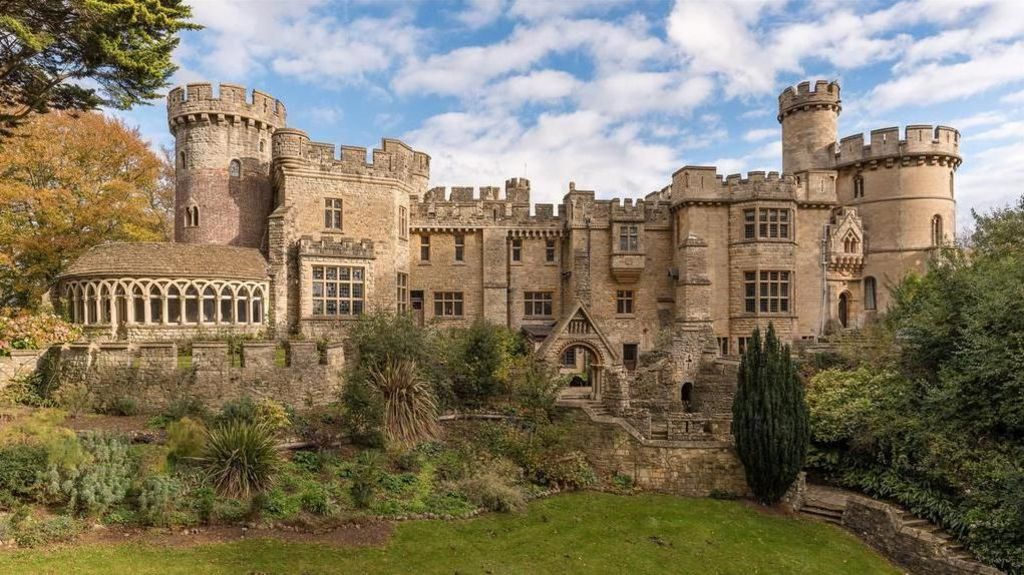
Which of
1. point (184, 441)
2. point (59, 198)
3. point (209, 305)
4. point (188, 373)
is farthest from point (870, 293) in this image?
point (59, 198)

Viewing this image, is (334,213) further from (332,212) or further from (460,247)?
(460,247)

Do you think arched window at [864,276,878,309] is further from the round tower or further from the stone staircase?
the stone staircase

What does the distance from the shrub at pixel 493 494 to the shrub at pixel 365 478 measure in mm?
2397

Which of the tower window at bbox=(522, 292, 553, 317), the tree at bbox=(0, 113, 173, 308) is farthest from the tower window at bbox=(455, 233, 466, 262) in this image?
the tree at bbox=(0, 113, 173, 308)

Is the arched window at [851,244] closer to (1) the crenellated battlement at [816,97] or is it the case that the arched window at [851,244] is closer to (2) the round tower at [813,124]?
(2) the round tower at [813,124]

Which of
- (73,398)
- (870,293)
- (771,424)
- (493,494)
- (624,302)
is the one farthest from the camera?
(624,302)

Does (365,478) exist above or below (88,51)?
below

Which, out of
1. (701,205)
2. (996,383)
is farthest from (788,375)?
(701,205)

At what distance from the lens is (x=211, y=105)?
2658 cm

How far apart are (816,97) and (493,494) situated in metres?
29.8

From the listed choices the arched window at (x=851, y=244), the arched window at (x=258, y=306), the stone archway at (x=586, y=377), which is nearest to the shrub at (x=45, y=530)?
the arched window at (x=258, y=306)

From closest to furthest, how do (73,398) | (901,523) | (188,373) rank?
(901,523) → (73,398) → (188,373)

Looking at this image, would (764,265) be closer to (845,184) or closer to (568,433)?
(845,184)

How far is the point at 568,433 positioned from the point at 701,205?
54.3 ft
